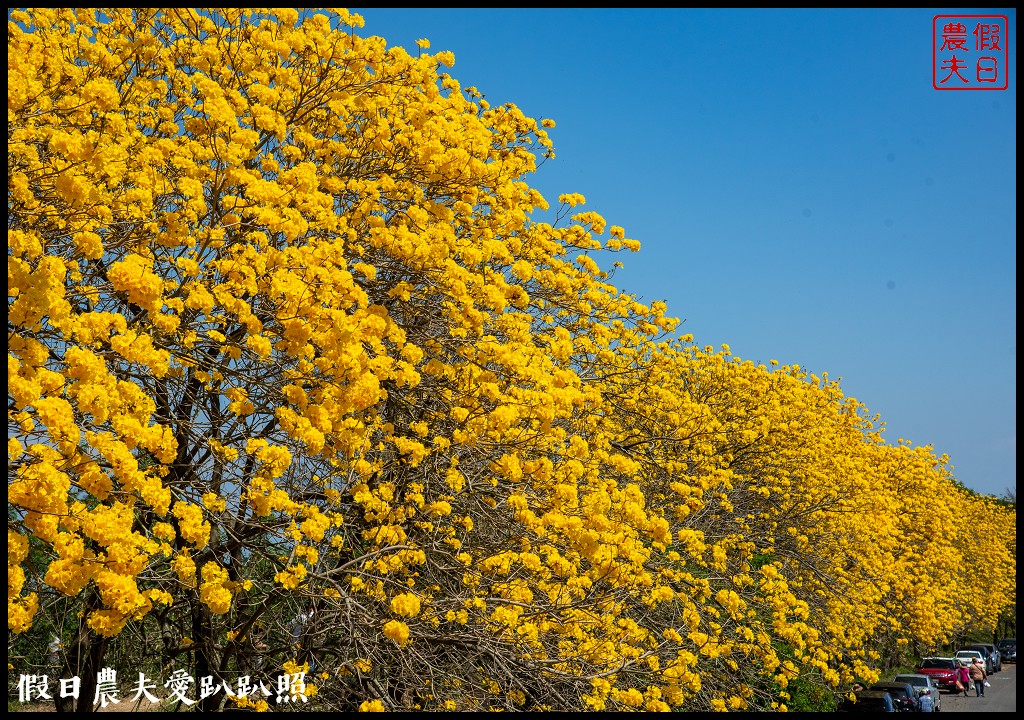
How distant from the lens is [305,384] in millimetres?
6297

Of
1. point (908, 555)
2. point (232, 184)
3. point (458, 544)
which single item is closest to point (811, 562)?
point (908, 555)

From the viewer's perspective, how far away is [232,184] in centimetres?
609

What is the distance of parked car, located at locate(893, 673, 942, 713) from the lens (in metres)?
16.7

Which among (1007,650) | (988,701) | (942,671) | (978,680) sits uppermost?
(942,671)

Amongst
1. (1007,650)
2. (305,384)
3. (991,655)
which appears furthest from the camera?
(1007,650)

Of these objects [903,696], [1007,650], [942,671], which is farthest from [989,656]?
[903,696]

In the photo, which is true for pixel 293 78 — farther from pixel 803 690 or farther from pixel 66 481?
pixel 803 690

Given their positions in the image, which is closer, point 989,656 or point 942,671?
point 942,671

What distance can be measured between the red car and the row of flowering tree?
15634 millimetres

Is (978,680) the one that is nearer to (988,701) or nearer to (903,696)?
(988,701)

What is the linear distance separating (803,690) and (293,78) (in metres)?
12.5

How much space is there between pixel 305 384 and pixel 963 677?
74.4ft

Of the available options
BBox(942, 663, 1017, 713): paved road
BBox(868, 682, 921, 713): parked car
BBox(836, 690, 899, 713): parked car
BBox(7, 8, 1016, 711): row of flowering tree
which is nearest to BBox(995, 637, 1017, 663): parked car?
BBox(942, 663, 1017, 713): paved road

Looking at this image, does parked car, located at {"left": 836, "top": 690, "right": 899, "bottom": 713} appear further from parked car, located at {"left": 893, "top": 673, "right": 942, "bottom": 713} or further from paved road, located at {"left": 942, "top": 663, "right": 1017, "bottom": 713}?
paved road, located at {"left": 942, "top": 663, "right": 1017, "bottom": 713}
